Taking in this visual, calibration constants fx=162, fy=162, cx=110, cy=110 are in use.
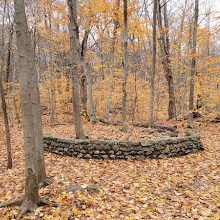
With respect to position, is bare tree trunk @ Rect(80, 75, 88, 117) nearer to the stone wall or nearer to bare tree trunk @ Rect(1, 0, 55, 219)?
the stone wall

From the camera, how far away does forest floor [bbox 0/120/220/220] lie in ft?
9.46

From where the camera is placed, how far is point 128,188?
4.00 metres

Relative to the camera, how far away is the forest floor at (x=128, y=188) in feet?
9.46

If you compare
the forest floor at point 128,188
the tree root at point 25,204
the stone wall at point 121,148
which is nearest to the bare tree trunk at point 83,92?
the stone wall at point 121,148

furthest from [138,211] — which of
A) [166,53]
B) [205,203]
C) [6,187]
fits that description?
[166,53]

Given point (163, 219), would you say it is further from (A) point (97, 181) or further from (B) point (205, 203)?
(A) point (97, 181)

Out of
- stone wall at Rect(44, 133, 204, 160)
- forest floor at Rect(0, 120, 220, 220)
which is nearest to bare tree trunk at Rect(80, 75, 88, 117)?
stone wall at Rect(44, 133, 204, 160)

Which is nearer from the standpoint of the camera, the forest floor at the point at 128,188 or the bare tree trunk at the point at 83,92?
the forest floor at the point at 128,188

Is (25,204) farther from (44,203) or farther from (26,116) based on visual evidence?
(26,116)

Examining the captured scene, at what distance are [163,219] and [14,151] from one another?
21.7ft

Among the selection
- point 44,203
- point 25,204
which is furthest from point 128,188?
point 25,204

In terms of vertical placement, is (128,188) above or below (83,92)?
below

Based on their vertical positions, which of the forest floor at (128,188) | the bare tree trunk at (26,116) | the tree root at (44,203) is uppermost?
the bare tree trunk at (26,116)

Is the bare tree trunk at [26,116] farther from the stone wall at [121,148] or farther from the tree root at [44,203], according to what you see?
the stone wall at [121,148]
